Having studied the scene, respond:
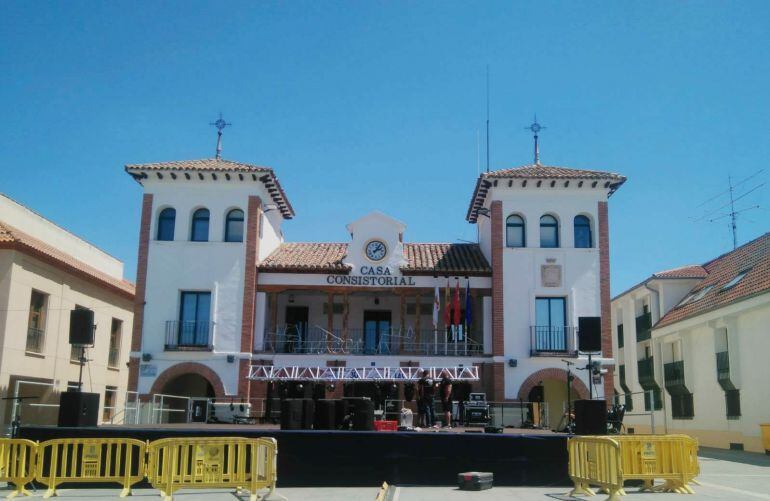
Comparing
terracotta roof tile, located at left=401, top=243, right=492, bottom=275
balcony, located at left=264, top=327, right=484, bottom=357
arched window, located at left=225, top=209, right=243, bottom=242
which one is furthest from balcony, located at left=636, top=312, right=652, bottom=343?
arched window, located at left=225, top=209, right=243, bottom=242

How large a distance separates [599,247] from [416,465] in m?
14.0

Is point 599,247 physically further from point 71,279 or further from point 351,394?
point 71,279

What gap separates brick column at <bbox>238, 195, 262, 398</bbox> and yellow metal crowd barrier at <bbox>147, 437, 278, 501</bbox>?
13.1m

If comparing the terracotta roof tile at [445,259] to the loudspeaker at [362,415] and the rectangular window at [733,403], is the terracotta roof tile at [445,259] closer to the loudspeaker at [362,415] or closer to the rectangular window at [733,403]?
the rectangular window at [733,403]

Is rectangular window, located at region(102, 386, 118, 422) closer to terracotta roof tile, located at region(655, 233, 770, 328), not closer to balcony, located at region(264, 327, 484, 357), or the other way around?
balcony, located at region(264, 327, 484, 357)

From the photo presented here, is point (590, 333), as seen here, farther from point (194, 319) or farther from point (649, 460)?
point (194, 319)

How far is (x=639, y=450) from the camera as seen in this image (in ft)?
43.3

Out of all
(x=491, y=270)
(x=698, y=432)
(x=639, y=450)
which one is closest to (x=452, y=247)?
(x=491, y=270)

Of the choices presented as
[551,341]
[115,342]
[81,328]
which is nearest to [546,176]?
[551,341]

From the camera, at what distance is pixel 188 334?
83.8 feet

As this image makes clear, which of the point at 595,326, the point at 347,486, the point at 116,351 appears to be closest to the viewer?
the point at 347,486

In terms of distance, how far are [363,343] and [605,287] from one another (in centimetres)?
878

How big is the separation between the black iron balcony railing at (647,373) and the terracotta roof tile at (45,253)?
23319 millimetres

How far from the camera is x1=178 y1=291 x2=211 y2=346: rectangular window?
25484mm
